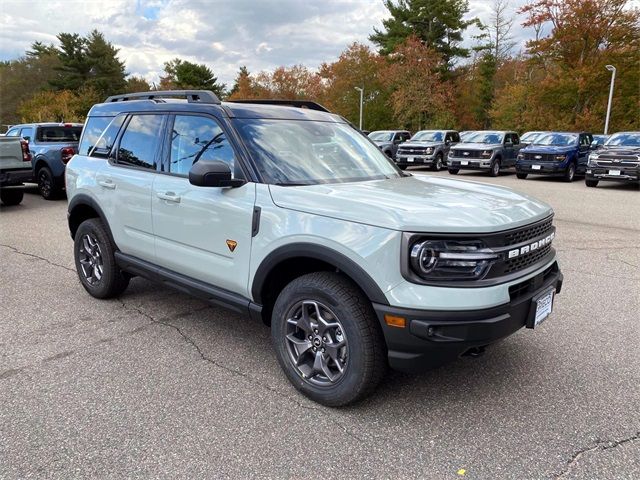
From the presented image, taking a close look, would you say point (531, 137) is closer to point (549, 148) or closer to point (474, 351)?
point (549, 148)

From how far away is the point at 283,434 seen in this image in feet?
8.84

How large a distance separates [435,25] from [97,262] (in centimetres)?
4737

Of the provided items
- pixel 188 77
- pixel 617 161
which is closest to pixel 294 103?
pixel 617 161

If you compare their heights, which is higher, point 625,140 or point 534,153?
point 625,140

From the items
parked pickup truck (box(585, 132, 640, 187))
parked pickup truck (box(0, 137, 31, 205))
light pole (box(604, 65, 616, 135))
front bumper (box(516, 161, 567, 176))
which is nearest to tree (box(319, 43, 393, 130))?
light pole (box(604, 65, 616, 135))

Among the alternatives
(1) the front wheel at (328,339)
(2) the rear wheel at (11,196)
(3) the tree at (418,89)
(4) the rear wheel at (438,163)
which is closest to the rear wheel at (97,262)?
(1) the front wheel at (328,339)

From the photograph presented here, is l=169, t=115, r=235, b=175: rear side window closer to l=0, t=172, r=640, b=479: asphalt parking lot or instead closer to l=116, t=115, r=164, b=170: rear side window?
l=116, t=115, r=164, b=170: rear side window

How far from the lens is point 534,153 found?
1764 cm

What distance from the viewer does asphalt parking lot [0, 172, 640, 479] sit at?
2.46m

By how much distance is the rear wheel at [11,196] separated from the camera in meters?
10.9

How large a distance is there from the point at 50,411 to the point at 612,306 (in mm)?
4841

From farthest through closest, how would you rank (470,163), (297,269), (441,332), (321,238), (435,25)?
1. (435,25)
2. (470,163)
3. (297,269)
4. (321,238)
5. (441,332)

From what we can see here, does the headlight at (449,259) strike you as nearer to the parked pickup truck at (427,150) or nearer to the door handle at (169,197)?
the door handle at (169,197)

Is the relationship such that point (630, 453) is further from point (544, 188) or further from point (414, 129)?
point (414, 129)
